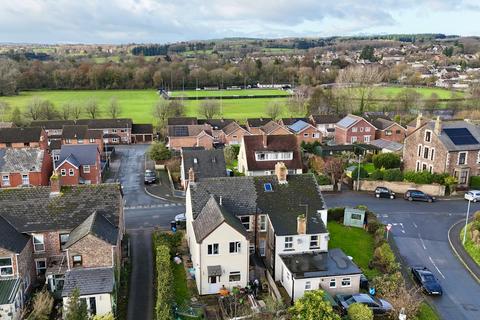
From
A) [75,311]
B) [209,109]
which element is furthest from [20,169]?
[209,109]

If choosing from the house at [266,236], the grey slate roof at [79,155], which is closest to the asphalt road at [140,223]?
the house at [266,236]

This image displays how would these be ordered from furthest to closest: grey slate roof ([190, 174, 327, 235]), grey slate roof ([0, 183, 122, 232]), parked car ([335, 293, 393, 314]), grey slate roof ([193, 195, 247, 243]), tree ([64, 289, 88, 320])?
1. grey slate roof ([190, 174, 327, 235])
2. grey slate roof ([0, 183, 122, 232])
3. grey slate roof ([193, 195, 247, 243])
4. parked car ([335, 293, 393, 314])
5. tree ([64, 289, 88, 320])

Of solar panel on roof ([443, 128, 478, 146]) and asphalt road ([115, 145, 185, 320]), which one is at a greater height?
solar panel on roof ([443, 128, 478, 146])

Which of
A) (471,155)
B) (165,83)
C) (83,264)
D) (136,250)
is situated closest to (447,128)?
(471,155)

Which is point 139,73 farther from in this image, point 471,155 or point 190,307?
point 190,307

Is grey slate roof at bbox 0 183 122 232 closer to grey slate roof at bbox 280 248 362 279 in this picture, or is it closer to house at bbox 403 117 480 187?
grey slate roof at bbox 280 248 362 279

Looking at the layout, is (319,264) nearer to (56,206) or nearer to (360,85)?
(56,206)

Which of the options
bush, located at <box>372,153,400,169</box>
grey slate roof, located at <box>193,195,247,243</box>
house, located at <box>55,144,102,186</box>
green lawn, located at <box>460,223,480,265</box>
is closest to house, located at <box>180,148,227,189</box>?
house, located at <box>55,144,102,186</box>
